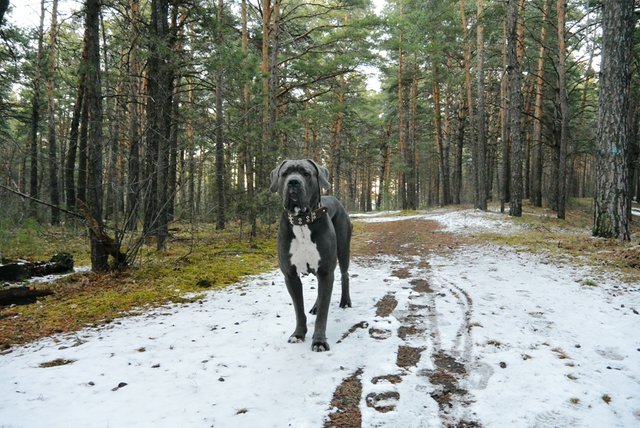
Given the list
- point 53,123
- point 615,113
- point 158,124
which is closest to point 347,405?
point 158,124

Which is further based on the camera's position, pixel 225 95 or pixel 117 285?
pixel 225 95

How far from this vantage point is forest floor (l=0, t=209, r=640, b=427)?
248cm

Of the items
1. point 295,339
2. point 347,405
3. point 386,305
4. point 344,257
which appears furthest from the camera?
point 386,305

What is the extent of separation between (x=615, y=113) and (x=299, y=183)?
9.49 meters

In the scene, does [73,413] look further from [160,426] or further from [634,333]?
[634,333]

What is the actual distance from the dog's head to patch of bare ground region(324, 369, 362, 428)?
5.27 ft

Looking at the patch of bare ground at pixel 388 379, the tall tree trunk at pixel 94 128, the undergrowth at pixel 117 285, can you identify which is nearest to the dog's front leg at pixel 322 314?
the patch of bare ground at pixel 388 379

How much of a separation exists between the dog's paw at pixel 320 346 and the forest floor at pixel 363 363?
5 cm

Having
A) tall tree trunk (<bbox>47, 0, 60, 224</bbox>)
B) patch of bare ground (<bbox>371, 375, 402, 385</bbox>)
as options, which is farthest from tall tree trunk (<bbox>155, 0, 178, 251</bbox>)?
patch of bare ground (<bbox>371, 375, 402, 385</bbox>)

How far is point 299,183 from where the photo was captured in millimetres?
3449

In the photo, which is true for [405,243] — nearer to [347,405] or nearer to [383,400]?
[383,400]

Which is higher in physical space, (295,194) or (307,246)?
(295,194)

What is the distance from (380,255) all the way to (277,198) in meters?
3.22

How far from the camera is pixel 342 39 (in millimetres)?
14242
